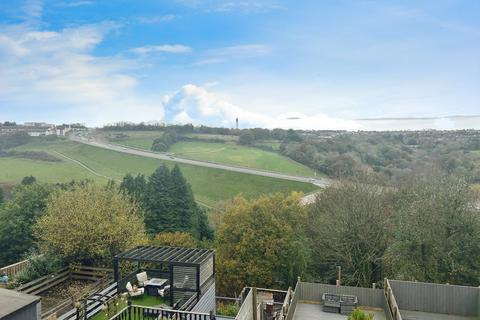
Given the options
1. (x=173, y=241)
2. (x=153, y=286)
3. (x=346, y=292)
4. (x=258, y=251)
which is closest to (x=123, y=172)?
(x=173, y=241)

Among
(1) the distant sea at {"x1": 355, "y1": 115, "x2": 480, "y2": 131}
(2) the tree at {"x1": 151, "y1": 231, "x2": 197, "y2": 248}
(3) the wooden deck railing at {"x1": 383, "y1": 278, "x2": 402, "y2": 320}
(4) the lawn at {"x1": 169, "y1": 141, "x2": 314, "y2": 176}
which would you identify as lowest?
(2) the tree at {"x1": 151, "y1": 231, "x2": 197, "y2": 248}

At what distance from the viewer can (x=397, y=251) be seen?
17094 millimetres

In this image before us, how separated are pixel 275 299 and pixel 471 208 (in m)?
9.95

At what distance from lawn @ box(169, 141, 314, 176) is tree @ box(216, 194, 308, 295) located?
25.9 metres

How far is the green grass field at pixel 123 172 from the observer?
143 ft

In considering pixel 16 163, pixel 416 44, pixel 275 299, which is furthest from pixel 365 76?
pixel 16 163

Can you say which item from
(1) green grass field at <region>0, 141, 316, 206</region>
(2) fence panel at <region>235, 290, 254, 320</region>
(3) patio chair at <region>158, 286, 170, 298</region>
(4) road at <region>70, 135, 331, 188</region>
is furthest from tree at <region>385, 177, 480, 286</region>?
(4) road at <region>70, 135, 331, 188</region>

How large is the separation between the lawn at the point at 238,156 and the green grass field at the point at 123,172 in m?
3.68

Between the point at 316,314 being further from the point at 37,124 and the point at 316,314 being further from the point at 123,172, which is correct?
the point at 37,124

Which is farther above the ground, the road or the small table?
the road

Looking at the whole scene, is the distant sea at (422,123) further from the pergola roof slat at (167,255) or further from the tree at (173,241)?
the pergola roof slat at (167,255)

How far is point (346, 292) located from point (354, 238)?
695cm

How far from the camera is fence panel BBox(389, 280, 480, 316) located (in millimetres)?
13125

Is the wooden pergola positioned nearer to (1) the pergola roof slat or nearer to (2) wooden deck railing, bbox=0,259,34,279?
(1) the pergola roof slat
